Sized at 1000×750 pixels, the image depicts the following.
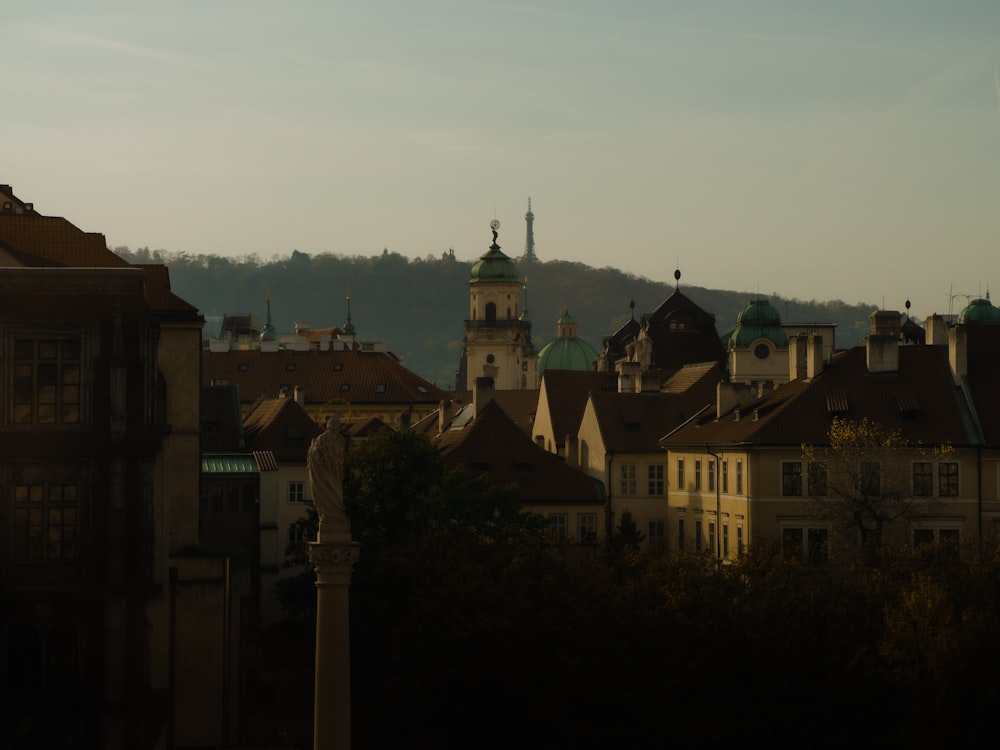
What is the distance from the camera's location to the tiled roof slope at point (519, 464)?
103875 millimetres

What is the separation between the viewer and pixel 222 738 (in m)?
60.8

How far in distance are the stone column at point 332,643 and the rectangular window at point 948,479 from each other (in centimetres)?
5065

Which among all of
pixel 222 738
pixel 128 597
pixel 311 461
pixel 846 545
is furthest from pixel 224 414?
pixel 311 461

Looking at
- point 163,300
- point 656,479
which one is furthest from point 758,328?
point 163,300

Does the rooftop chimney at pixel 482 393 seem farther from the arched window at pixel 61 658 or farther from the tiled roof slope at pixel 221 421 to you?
the arched window at pixel 61 658

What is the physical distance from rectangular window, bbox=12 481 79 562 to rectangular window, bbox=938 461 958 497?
4343cm

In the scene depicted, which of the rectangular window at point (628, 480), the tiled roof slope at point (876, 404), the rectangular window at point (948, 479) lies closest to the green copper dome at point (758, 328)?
the rectangular window at point (628, 480)

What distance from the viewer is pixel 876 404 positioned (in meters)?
90.8

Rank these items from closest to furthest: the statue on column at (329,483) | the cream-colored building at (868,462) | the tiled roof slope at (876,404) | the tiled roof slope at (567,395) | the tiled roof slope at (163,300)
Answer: the statue on column at (329,483)
the tiled roof slope at (163,300)
the cream-colored building at (868,462)
the tiled roof slope at (876,404)
the tiled roof slope at (567,395)

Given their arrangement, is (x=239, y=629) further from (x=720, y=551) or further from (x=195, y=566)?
(x=720, y=551)

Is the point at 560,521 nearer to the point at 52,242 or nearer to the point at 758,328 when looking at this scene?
the point at 52,242

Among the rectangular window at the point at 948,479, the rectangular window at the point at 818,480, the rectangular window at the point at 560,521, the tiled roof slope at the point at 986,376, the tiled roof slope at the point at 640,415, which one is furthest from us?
the tiled roof slope at the point at 640,415

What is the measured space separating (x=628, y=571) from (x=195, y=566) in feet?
46.2

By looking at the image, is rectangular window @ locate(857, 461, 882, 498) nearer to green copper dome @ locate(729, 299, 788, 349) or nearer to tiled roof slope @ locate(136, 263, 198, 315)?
tiled roof slope @ locate(136, 263, 198, 315)
